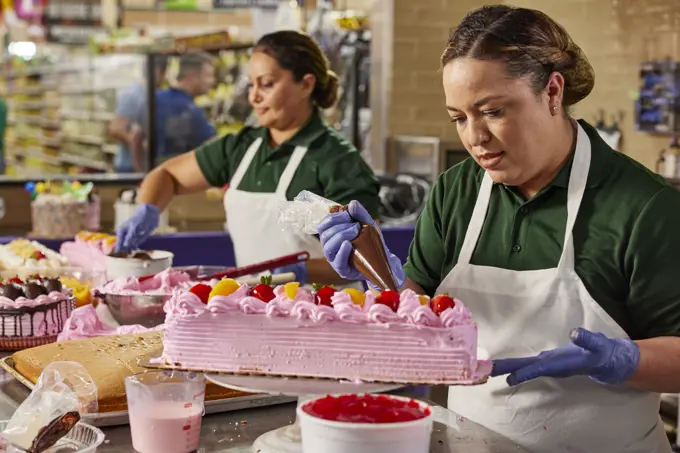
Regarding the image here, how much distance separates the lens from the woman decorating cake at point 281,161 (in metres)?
3.69

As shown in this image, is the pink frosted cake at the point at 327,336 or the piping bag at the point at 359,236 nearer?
the pink frosted cake at the point at 327,336

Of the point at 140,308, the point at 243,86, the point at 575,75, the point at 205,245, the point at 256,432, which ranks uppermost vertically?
the point at 575,75

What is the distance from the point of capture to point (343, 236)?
218 cm

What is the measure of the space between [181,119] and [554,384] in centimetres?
541

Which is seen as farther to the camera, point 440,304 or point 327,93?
point 327,93

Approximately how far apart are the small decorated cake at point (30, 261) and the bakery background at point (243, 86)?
0.94 meters

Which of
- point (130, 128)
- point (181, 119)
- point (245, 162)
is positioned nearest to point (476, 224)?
point (245, 162)

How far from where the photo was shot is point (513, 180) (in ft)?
7.08

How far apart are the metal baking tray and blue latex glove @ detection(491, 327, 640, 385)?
2.03 ft

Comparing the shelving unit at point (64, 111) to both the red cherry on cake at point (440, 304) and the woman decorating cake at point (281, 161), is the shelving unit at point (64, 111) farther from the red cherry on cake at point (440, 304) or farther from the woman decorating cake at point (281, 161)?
the red cherry on cake at point (440, 304)

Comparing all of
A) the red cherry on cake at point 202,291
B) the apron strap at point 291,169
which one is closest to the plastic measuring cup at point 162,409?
the red cherry on cake at point 202,291

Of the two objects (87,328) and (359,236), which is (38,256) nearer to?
(87,328)

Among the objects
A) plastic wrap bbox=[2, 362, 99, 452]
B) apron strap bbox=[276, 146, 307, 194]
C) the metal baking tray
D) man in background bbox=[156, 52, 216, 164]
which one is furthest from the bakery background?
plastic wrap bbox=[2, 362, 99, 452]

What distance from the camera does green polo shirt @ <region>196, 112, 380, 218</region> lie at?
365 centimetres
